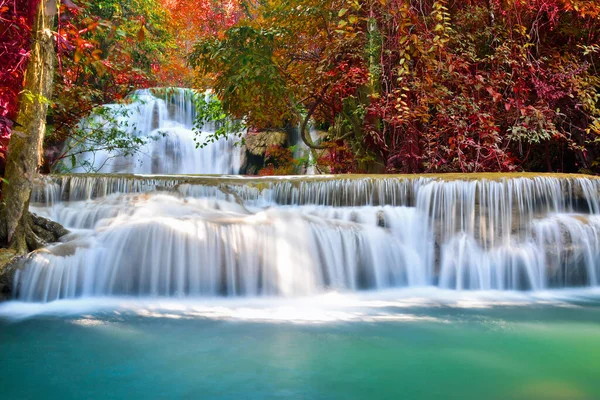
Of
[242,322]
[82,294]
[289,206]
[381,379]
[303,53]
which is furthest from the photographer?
[303,53]

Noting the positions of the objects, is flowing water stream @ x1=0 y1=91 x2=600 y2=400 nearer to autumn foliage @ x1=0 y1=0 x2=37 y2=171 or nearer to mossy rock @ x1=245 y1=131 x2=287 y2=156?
autumn foliage @ x1=0 y1=0 x2=37 y2=171

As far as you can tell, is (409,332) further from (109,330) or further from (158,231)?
(158,231)

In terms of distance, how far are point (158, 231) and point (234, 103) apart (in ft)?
15.7

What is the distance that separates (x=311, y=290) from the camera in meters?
5.48

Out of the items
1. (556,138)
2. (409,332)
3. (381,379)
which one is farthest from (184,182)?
(556,138)

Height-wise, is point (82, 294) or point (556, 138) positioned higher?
point (556, 138)

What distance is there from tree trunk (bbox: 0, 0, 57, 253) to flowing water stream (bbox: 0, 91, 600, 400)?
48cm

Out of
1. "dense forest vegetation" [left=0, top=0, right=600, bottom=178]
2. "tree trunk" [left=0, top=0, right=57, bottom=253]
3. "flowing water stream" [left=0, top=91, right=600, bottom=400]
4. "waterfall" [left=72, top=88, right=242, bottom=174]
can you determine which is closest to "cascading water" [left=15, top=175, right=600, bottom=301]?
"flowing water stream" [left=0, top=91, right=600, bottom=400]

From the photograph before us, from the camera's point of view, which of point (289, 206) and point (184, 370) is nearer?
point (184, 370)

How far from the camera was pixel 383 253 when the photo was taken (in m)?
6.00

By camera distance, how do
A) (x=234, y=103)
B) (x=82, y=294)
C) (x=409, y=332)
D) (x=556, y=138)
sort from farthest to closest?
(x=234, y=103) < (x=556, y=138) < (x=82, y=294) < (x=409, y=332)

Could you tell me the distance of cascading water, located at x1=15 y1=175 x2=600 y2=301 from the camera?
17.6 feet

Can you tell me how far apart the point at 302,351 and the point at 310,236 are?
2.36 m

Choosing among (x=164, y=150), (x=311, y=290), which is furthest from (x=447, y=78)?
(x=164, y=150)
